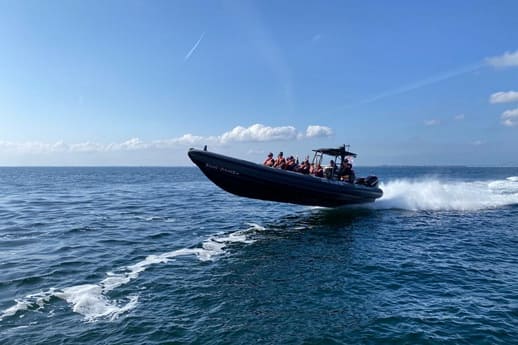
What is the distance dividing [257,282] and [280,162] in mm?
10459

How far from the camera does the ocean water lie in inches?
305

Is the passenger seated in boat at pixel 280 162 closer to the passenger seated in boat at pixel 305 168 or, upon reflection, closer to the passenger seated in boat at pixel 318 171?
the passenger seated in boat at pixel 305 168

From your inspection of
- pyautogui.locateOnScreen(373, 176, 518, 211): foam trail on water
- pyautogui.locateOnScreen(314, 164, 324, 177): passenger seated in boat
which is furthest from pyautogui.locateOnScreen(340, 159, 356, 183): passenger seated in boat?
pyautogui.locateOnScreen(373, 176, 518, 211): foam trail on water

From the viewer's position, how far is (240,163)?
1814cm

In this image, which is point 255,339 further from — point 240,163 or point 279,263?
point 240,163

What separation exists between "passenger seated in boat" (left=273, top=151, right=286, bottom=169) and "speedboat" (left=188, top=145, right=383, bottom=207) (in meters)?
0.87

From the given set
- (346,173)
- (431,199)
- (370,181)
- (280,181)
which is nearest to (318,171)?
(346,173)

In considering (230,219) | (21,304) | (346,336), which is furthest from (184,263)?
(230,219)

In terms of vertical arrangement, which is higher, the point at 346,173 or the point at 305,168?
the point at 305,168

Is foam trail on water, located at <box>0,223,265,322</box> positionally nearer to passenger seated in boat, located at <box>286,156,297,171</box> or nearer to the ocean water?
the ocean water

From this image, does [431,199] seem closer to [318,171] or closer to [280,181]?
[318,171]

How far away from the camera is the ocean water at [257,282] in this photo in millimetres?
7734

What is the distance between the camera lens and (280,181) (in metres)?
19.1

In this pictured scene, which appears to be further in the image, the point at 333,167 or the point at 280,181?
the point at 333,167
